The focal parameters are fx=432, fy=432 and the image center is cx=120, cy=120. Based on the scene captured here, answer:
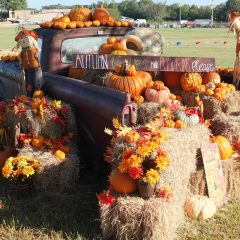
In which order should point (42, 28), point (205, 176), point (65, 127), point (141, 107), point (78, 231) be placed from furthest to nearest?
1. point (42, 28)
2. point (65, 127)
3. point (141, 107)
4. point (205, 176)
5. point (78, 231)

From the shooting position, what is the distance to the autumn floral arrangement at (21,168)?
4.68 m

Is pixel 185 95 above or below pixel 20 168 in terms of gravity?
above

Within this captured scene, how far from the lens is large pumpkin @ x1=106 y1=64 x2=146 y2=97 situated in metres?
5.12

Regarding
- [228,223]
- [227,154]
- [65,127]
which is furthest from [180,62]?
[228,223]

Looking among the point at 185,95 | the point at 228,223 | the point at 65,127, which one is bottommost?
the point at 228,223

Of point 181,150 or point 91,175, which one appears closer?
point 181,150

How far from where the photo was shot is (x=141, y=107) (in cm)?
496

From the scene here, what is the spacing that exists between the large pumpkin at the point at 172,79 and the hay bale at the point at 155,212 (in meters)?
1.60

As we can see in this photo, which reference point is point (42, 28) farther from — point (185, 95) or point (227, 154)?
point (227, 154)

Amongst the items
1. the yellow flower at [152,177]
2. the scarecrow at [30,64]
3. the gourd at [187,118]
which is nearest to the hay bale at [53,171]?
the scarecrow at [30,64]

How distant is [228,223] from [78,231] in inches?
59.3

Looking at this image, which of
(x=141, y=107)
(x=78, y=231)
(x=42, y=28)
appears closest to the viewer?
(x=78, y=231)

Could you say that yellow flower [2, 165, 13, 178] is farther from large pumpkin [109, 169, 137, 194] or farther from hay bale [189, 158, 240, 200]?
hay bale [189, 158, 240, 200]

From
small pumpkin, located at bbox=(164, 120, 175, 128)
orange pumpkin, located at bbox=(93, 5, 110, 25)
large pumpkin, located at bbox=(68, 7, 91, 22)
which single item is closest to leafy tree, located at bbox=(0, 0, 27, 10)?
large pumpkin, located at bbox=(68, 7, 91, 22)
